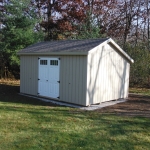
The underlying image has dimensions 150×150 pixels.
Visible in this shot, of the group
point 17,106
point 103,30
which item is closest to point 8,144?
point 17,106

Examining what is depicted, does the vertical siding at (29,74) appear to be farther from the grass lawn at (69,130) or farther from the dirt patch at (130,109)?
the dirt patch at (130,109)

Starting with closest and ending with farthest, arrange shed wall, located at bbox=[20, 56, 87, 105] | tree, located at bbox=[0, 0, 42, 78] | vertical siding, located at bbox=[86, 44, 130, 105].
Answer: shed wall, located at bbox=[20, 56, 87, 105]
vertical siding, located at bbox=[86, 44, 130, 105]
tree, located at bbox=[0, 0, 42, 78]

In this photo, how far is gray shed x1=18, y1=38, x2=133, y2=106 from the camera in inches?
340

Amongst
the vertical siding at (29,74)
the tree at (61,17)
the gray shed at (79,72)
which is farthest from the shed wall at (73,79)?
the tree at (61,17)

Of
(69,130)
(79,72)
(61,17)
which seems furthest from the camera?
(61,17)

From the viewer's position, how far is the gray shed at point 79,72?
8.65m

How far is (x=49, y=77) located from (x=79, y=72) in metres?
1.93

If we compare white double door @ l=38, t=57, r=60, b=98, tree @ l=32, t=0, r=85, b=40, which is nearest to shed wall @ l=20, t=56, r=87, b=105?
white double door @ l=38, t=57, r=60, b=98

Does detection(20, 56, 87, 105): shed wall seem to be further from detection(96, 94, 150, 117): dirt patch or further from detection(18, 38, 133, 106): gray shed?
detection(96, 94, 150, 117): dirt patch

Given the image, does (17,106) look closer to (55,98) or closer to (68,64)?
(55,98)

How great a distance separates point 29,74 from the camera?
1120 centimetres

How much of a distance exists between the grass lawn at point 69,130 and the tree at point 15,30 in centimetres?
951

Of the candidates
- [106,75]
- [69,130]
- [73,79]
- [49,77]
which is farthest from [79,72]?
[69,130]

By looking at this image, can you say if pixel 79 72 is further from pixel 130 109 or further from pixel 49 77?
pixel 130 109
